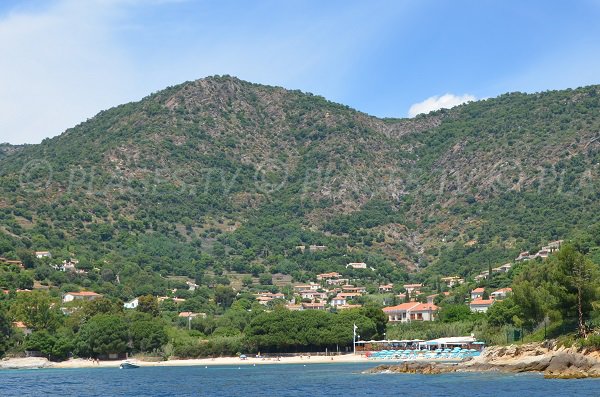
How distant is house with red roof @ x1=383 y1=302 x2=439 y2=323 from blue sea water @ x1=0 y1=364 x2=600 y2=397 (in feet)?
133

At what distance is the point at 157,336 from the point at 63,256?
51.9 meters

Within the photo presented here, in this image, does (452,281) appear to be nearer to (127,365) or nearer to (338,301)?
(338,301)

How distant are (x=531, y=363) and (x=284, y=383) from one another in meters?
20.9

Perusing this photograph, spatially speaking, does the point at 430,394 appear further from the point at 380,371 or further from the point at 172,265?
the point at 172,265

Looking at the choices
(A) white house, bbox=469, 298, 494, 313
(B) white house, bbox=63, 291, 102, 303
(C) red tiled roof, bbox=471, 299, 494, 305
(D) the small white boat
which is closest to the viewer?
(D) the small white boat

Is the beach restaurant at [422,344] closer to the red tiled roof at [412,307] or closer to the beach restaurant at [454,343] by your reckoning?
the beach restaurant at [454,343]

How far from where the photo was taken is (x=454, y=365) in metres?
93.8

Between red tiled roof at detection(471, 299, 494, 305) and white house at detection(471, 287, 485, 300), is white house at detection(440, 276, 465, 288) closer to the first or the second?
white house at detection(471, 287, 485, 300)

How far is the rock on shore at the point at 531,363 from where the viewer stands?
7369 cm

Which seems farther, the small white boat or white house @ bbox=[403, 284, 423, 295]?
white house @ bbox=[403, 284, 423, 295]

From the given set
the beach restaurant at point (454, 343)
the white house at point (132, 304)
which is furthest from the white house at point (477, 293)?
the white house at point (132, 304)

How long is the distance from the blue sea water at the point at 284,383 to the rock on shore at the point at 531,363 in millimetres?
2014

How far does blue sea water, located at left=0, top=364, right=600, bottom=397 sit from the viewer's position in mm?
68875

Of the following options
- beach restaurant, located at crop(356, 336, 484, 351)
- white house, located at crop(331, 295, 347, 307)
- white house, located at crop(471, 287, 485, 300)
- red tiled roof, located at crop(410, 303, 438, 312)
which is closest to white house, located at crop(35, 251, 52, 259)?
white house, located at crop(331, 295, 347, 307)
